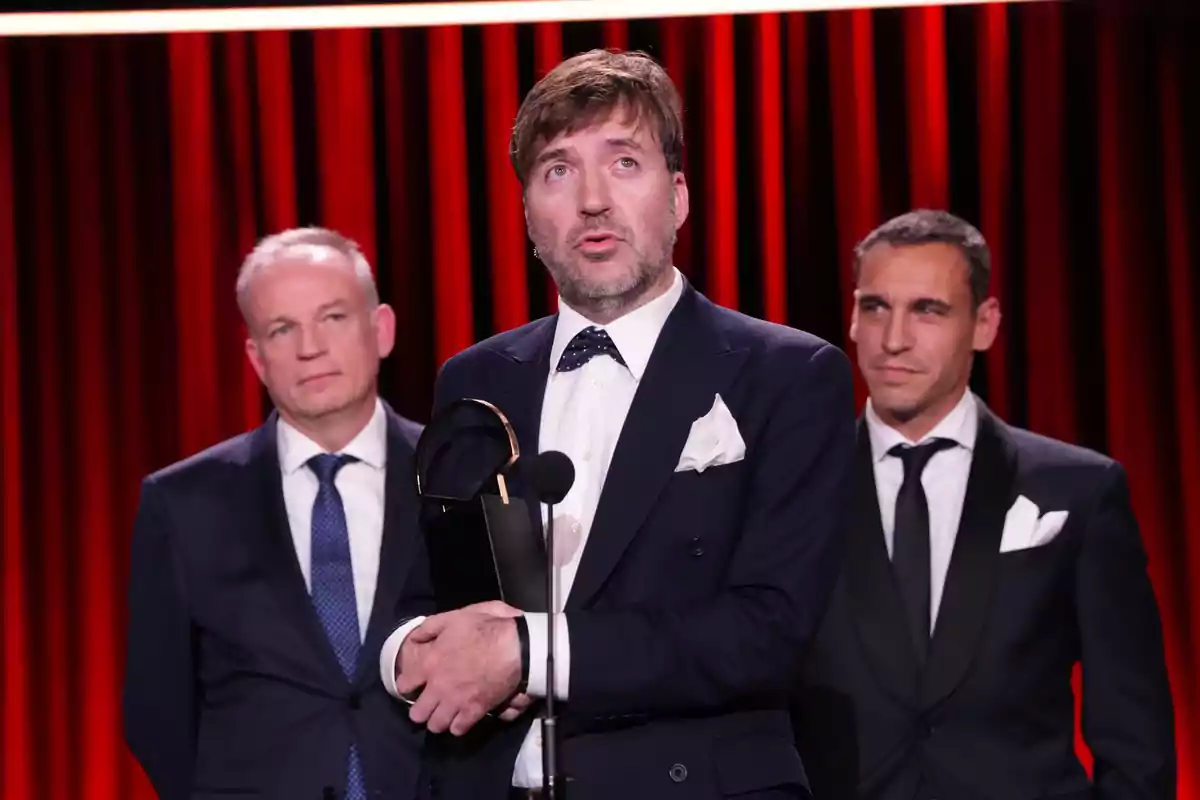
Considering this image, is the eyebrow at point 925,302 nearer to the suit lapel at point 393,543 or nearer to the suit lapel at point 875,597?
the suit lapel at point 875,597

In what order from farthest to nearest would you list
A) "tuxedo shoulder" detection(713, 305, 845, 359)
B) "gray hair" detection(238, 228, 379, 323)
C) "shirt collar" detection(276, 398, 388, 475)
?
1. "gray hair" detection(238, 228, 379, 323)
2. "shirt collar" detection(276, 398, 388, 475)
3. "tuxedo shoulder" detection(713, 305, 845, 359)

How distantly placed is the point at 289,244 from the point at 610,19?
3.46 feet

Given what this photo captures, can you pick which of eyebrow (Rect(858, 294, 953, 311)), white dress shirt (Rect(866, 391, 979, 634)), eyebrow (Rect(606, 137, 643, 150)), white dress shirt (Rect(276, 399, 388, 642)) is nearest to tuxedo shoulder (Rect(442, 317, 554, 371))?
eyebrow (Rect(606, 137, 643, 150))

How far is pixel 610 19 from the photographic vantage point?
404 centimetres

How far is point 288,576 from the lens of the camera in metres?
3.13

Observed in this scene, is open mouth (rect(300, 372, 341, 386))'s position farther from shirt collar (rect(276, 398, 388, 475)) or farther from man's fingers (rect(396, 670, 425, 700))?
man's fingers (rect(396, 670, 425, 700))

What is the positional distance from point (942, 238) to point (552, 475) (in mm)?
1916

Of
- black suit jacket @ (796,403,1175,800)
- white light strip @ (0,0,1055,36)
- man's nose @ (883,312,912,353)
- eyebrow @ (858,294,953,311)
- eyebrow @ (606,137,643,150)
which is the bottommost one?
black suit jacket @ (796,403,1175,800)

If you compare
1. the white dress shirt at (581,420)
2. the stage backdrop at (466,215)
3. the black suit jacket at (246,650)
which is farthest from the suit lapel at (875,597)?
the white dress shirt at (581,420)

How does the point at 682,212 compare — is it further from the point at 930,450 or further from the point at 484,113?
the point at 484,113

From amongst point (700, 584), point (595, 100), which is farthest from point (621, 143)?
point (700, 584)

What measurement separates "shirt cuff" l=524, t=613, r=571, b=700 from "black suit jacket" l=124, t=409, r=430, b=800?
3.31 ft

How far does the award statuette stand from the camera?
2039 mm

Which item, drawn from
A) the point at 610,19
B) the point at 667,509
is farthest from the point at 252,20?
the point at 667,509
